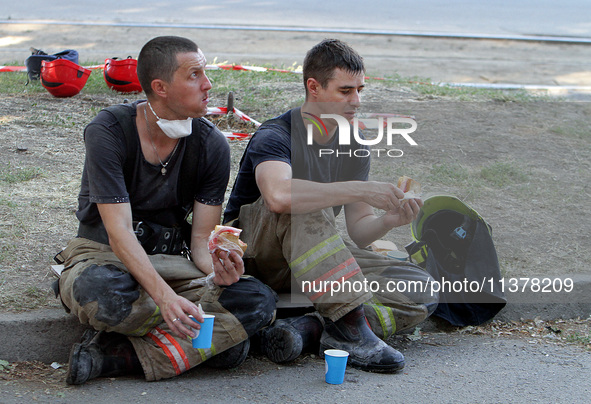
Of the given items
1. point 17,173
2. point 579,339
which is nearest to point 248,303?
point 579,339

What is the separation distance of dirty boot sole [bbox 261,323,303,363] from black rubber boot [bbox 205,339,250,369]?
4.8 inches

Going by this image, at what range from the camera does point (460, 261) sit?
3547mm

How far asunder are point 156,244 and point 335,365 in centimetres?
97

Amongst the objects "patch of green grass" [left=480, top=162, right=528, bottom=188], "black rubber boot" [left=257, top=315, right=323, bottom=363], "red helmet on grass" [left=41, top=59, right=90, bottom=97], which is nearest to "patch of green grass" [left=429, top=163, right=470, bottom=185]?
"patch of green grass" [left=480, top=162, right=528, bottom=188]

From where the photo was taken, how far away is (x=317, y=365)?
3016mm

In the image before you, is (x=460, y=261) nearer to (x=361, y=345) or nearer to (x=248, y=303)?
(x=361, y=345)

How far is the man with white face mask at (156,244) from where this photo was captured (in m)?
2.73

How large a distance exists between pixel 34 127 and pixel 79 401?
367 centimetres

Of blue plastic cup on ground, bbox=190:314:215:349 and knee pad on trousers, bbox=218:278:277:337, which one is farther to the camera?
knee pad on trousers, bbox=218:278:277:337

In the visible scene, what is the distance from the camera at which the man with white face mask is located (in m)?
2.73

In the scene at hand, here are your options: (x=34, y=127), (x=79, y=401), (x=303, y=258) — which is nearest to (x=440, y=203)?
(x=303, y=258)

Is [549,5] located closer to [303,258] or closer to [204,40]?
[204,40]

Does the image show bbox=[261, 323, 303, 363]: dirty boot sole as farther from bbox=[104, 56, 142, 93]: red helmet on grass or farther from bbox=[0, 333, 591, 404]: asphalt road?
bbox=[104, 56, 142, 93]: red helmet on grass

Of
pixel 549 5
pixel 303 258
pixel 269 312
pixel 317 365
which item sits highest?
pixel 549 5
